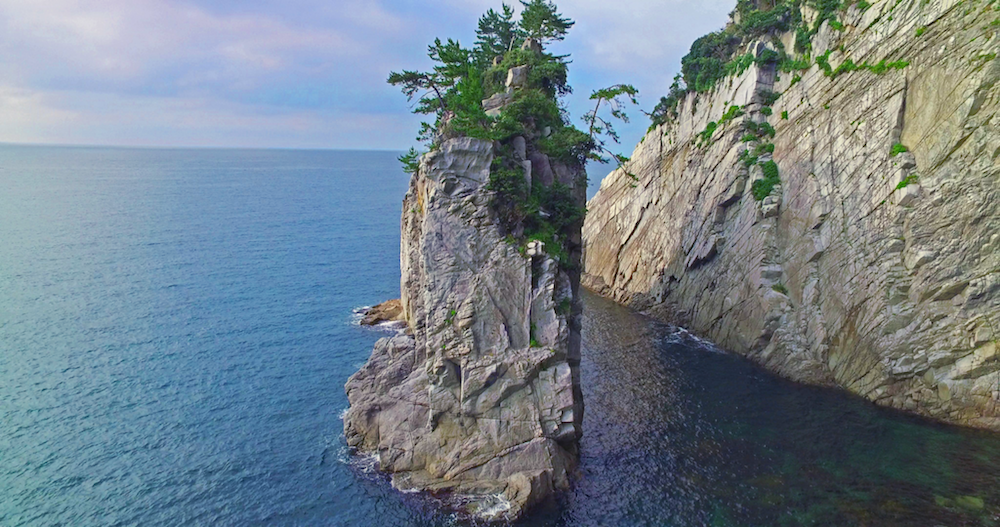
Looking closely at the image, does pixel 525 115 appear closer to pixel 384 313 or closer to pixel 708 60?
pixel 384 313

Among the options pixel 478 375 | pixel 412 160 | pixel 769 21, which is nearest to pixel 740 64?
pixel 769 21

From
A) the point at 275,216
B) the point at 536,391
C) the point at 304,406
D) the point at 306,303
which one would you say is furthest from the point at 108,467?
the point at 275,216

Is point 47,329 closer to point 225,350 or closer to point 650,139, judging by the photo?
point 225,350

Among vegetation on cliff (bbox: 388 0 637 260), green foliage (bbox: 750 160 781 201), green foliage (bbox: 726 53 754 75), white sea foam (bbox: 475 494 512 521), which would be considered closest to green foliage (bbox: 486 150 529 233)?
vegetation on cliff (bbox: 388 0 637 260)

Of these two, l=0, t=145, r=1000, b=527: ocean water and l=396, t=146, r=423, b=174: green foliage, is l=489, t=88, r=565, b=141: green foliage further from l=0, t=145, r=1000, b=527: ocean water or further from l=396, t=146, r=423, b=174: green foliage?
l=0, t=145, r=1000, b=527: ocean water

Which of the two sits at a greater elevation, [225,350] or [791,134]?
[791,134]

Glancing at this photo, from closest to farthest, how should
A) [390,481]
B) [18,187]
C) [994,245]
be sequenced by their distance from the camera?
[390,481] < [994,245] < [18,187]
